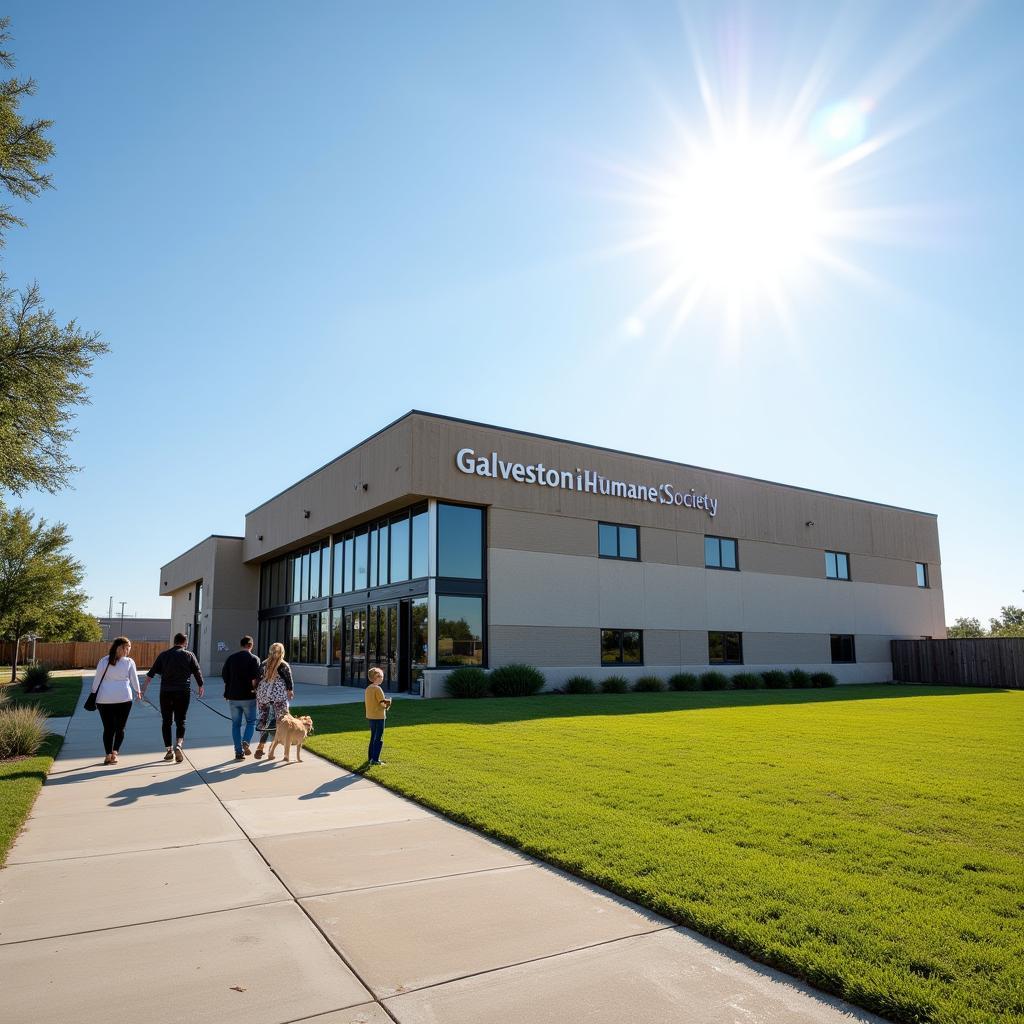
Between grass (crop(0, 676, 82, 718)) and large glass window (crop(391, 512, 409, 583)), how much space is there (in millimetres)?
9169

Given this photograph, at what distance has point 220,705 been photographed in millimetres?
19484

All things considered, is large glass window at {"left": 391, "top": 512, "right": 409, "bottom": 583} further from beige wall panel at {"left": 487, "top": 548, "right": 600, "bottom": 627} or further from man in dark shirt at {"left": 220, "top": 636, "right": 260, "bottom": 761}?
man in dark shirt at {"left": 220, "top": 636, "right": 260, "bottom": 761}

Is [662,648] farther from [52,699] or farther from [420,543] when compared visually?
[52,699]

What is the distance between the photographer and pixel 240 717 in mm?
11062

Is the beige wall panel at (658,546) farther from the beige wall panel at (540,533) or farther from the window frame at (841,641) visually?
the window frame at (841,641)

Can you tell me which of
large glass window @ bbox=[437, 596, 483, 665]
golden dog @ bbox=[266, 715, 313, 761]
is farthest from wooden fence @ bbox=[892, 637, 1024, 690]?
golden dog @ bbox=[266, 715, 313, 761]

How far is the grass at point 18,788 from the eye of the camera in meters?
6.62

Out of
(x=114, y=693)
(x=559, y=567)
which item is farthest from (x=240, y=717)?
(x=559, y=567)

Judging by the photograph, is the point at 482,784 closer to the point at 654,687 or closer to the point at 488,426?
the point at 488,426

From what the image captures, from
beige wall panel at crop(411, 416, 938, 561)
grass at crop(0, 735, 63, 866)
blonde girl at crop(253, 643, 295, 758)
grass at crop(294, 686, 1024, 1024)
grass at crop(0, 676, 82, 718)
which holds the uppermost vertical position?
beige wall panel at crop(411, 416, 938, 561)

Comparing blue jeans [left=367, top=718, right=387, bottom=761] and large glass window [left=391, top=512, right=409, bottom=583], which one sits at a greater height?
large glass window [left=391, top=512, right=409, bottom=583]

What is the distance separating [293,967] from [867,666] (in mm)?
34008

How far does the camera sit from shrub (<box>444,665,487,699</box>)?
20922 mm

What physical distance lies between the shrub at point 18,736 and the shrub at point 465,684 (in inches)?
446
